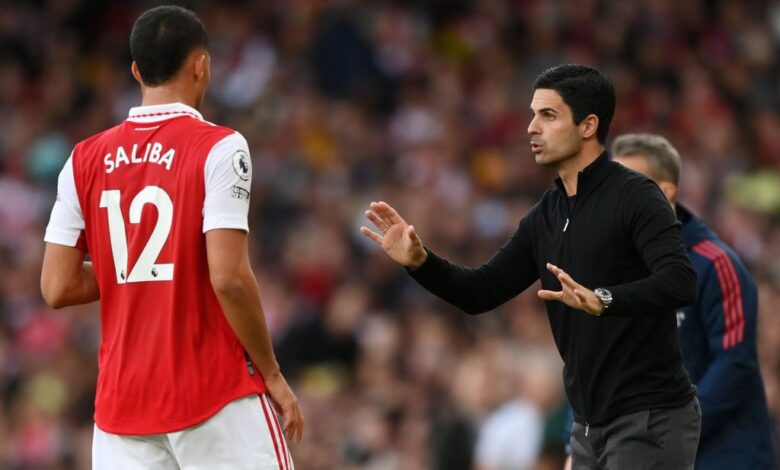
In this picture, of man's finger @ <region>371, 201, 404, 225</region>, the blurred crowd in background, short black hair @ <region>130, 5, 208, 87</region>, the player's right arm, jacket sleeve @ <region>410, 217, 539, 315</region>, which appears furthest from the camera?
the blurred crowd in background

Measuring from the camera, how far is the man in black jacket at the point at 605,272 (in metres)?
4.71

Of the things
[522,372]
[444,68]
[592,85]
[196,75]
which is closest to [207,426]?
[196,75]

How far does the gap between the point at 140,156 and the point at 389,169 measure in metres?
8.80

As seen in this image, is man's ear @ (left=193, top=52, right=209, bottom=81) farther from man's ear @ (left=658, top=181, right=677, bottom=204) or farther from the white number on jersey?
man's ear @ (left=658, top=181, right=677, bottom=204)

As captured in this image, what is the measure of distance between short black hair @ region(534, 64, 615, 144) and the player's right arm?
125 cm

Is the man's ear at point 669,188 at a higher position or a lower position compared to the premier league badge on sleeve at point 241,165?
lower

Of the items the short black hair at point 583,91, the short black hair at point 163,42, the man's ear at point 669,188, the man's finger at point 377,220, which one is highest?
the short black hair at point 163,42

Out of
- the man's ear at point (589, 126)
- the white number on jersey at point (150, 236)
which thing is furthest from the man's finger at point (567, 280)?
the white number on jersey at point (150, 236)

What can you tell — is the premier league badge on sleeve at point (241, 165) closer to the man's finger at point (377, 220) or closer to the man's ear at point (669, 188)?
the man's finger at point (377, 220)

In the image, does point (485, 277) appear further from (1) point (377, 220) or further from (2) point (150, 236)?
(2) point (150, 236)

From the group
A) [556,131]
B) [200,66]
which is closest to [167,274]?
[200,66]

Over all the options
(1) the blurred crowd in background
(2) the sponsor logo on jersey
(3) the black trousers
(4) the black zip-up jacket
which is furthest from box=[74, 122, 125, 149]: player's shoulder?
(1) the blurred crowd in background

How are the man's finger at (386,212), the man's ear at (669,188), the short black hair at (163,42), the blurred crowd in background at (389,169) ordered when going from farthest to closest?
1. the blurred crowd in background at (389,169)
2. the man's ear at (669,188)
3. the man's finger at (386,212)
4. the short black hair at (163,42)

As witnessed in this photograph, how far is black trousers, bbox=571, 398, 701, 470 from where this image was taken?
4.77 meters
